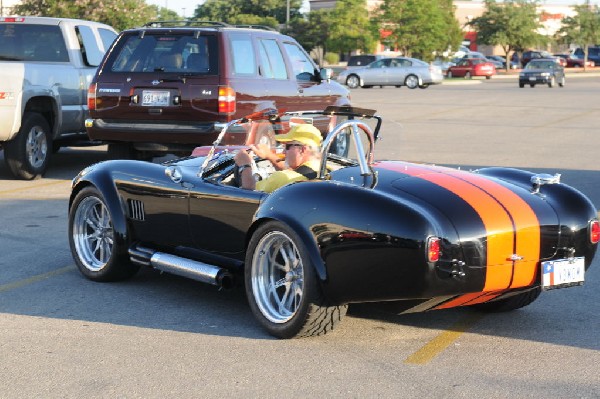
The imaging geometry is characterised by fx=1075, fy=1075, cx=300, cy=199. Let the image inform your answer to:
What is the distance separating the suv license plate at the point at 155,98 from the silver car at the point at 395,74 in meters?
36.6

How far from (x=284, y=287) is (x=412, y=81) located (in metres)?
43.0

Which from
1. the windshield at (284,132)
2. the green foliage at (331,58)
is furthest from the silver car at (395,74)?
the windshield at (284,132)

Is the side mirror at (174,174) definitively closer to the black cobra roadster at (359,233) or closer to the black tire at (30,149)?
the black cobra roadster at (359,233)

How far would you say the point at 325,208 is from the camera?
5809 mm

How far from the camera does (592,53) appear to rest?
302ft

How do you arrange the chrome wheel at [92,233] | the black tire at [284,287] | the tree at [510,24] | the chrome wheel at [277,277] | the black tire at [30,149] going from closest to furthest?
1. the black tire at [284,287]
2. the chrome wheel at [277,277]
3. the chrome wheel at [92,233]
4. the black tire at [30,149]
5. the tree at [510,24]

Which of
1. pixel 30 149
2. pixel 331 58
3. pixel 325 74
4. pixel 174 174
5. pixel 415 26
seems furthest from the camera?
pixel 331 58

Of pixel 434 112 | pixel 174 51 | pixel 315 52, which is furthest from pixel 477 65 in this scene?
pixel 174 51

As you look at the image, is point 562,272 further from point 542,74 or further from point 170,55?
point 542,74

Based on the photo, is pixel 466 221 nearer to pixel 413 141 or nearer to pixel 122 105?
pixel 122 105

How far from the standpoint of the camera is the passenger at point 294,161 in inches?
254

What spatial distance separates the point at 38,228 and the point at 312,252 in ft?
15.5

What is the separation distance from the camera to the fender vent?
721cm

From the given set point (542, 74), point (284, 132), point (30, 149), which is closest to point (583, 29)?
point (542, 74)
